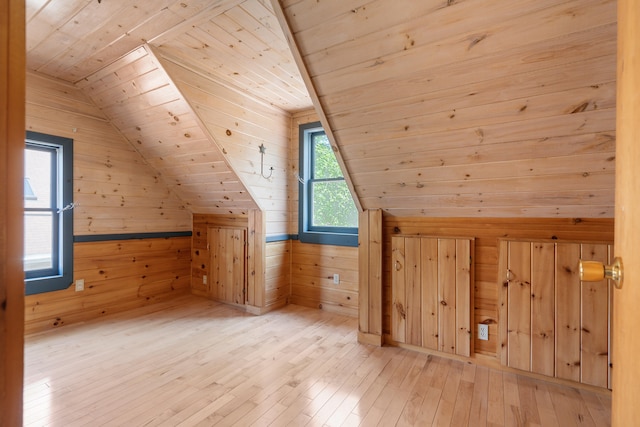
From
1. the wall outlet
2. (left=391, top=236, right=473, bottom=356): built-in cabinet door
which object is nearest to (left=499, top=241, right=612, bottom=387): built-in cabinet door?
the wall outlet

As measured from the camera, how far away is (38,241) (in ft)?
8.99

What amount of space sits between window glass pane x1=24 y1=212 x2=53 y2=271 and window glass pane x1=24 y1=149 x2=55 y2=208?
0.35 feet

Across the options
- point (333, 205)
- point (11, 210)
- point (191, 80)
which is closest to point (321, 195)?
point (333, 205)

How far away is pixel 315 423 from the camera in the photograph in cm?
160

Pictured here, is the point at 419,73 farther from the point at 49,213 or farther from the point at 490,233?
the point at 49,213

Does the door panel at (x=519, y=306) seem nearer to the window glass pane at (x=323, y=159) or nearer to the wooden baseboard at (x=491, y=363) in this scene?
the wooden baseboard at (x=491, y=363)

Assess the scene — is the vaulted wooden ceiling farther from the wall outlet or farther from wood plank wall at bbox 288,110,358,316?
wood plank wall at bbox 288,110,358,316

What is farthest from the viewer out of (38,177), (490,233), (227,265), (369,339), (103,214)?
(227,265)

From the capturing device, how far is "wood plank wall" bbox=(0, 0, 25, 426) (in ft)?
1.66

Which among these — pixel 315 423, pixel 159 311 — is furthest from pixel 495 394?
pixel 159 311

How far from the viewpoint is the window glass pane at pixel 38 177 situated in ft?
8.72

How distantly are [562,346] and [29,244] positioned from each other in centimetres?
425

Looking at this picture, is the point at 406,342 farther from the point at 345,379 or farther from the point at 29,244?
the point at 29,244

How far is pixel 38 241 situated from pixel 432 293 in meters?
3.45
